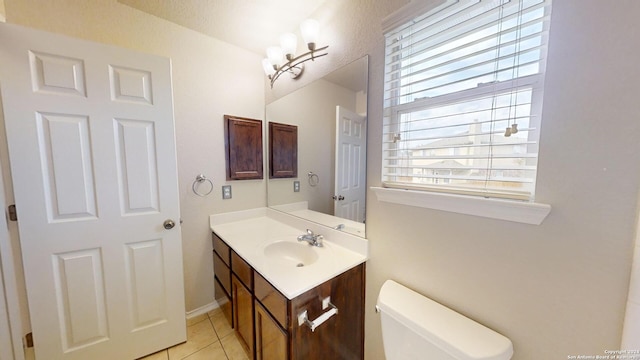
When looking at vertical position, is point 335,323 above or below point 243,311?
above

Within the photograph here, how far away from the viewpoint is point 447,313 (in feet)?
2.89

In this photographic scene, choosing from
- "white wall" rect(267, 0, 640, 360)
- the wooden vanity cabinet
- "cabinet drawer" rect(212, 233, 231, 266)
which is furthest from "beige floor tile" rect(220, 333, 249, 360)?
"white wall" rect(267, 0, 640, 360)

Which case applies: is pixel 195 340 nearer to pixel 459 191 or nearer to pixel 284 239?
pixel 284 239

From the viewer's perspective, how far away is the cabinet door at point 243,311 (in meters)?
1.23

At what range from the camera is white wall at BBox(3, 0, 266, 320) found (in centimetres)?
136

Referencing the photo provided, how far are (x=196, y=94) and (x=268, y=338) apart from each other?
1765 mm

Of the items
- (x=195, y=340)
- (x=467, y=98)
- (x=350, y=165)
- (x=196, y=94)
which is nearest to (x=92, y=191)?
(x=196, y=94)

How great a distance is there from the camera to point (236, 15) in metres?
1.45

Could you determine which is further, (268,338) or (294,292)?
(268,338)

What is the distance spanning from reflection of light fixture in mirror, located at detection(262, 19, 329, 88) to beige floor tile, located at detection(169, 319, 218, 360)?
207cm

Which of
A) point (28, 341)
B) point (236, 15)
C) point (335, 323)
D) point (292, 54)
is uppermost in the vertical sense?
point (236, 15)

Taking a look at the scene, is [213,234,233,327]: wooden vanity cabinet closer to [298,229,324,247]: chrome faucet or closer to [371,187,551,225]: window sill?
[298,229,324,247]: chrome faucet

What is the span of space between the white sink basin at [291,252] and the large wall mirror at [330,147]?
0.75ft

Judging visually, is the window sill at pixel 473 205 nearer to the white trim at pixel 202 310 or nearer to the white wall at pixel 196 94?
the white wall at pixel 196 94
